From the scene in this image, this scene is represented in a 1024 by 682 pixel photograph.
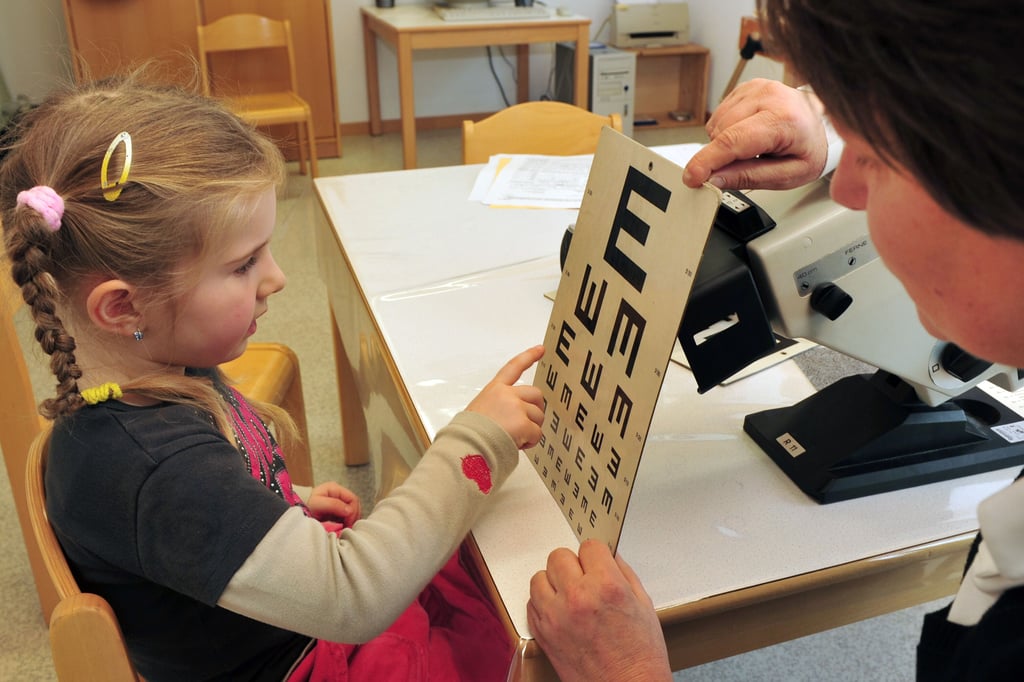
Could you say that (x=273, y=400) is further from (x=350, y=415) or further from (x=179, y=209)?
(x=179, y=209)

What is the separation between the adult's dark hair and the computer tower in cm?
407

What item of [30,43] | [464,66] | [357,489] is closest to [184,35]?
[30,43]

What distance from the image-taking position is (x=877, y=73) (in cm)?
44

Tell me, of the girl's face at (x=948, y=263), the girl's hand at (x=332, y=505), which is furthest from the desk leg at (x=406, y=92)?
the girl's face at (x=948, y=263)

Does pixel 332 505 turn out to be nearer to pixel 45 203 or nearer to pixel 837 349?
pixel 45 203

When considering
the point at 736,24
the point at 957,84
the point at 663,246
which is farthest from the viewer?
the point at 736,24

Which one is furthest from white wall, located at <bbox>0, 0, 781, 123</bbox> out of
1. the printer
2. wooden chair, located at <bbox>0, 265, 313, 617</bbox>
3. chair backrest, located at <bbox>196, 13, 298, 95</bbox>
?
wooden chair, located at <bbox>0, 265, 313, 617</bbox>

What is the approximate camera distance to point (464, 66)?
484 cm

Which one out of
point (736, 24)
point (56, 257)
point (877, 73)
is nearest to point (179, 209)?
point (56, 257)

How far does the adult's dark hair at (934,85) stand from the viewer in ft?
1.27

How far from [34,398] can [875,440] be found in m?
1.30

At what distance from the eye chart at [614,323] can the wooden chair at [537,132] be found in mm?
1264

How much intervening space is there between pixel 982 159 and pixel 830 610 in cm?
50

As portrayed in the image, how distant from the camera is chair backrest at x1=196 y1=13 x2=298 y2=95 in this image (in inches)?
146
